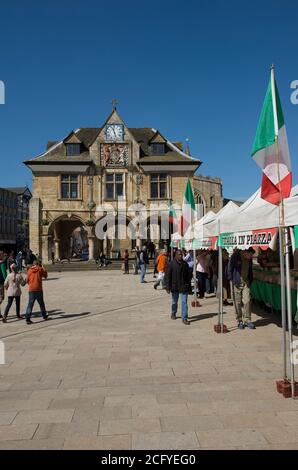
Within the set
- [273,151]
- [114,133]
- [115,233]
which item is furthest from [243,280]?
[114,133]

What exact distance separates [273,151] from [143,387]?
150 inches

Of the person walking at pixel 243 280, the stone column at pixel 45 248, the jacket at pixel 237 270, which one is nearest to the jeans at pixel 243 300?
the person walking at pixel 243 280

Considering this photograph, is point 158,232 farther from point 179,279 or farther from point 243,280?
point 243,280

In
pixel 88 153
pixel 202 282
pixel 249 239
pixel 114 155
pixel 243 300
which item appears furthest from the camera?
pixel 88 153

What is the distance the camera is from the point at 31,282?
397 inches

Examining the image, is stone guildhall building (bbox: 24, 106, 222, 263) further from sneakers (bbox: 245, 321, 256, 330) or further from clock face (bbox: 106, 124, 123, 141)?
sneakers (bbox: 245, 321, 256, 330)

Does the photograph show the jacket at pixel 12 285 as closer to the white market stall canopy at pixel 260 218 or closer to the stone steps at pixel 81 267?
the white market stall canopy at pixel 260 218

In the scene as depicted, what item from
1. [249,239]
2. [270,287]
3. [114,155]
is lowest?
[270,287]

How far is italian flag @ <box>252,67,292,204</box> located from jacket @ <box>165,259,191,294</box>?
4.37 m

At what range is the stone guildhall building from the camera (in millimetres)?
34719

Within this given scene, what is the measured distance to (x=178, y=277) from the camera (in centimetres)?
962

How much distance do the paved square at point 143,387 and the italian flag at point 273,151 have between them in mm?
2775
